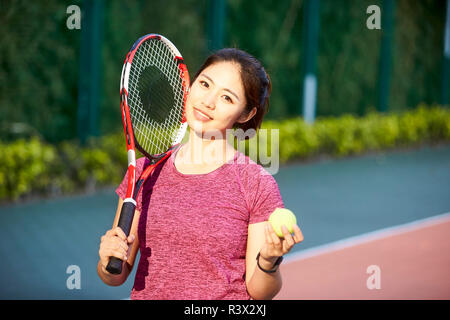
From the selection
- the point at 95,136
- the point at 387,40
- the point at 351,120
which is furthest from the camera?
the point at 387,40

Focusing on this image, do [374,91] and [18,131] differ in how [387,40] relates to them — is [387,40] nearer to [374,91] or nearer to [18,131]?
[374,91]

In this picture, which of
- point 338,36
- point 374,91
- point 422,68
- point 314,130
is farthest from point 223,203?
point 422,68

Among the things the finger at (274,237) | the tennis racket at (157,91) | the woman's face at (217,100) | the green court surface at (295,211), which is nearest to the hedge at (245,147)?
the green court surface at (295,211)

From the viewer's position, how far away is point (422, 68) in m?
16.5

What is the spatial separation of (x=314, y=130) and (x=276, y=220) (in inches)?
399

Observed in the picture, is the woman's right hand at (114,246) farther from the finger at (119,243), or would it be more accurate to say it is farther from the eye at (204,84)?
the eye at (204,84)

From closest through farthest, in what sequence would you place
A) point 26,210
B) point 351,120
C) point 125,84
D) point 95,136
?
point 125,84, point 26,210, point 95,136, point 351,120

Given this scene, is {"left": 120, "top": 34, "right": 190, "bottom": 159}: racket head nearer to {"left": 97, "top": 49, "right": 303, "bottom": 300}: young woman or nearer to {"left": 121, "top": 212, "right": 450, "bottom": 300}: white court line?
{"left": 97, "top": 49, "right": 303, "bottom": 300}: young woman

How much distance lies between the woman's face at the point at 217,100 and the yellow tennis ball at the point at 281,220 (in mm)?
506

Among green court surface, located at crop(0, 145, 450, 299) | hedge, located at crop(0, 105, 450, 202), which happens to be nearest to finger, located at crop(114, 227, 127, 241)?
green court surface, located at crop(0, 145, 450, 299)

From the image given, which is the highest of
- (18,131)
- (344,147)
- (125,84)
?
(125,84)

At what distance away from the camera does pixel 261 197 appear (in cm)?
270

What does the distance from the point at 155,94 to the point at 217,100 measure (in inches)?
24.7

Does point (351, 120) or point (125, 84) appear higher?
point (125, 84)
